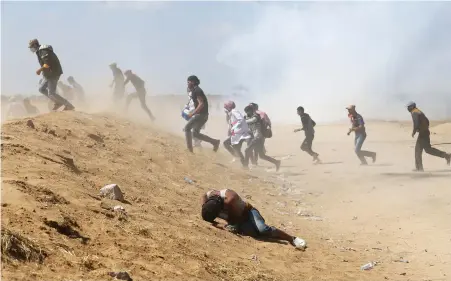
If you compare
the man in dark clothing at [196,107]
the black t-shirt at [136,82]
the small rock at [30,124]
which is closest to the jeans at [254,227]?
the small rock at [30,124]

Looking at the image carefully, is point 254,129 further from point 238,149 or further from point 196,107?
point 196,107

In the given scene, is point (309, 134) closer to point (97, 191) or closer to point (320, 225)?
point (320, 225)

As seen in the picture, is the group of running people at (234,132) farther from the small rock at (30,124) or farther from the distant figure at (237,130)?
the small rock at (30,124)

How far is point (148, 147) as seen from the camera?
12570 mm

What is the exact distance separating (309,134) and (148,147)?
240 inches

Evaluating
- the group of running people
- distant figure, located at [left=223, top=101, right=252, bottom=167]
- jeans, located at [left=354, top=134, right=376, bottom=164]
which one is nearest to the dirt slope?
the group of running people

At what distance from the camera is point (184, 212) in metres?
7.40

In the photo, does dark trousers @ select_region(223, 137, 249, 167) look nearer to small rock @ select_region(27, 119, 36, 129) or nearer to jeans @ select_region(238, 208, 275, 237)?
small rock @ select_region(27, 119, 36, 129)

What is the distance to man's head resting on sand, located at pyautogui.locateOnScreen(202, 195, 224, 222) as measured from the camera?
6.80m

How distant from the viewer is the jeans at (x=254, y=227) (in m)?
6.84

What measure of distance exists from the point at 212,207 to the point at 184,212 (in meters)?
0.71

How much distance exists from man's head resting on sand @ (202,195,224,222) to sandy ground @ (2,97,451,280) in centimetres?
18

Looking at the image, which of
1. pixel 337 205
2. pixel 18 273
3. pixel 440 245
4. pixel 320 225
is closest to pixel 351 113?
Answer: pixel 337 205

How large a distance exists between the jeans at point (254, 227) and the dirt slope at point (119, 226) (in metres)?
0.20
